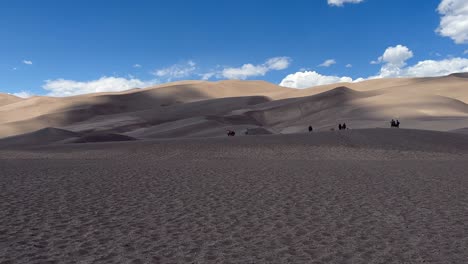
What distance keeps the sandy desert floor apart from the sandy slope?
32.7m

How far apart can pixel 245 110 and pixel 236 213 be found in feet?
259

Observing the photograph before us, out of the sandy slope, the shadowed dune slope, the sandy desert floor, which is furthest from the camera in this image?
the sandy slope

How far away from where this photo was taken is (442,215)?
959 centimetres

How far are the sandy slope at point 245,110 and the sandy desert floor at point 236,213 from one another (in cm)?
3272

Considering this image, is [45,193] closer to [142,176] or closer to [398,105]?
[142,176]

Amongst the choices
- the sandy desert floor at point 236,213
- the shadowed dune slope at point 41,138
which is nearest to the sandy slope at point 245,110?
the shadowed dune slope at point 41,138

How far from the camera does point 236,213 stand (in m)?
9.83

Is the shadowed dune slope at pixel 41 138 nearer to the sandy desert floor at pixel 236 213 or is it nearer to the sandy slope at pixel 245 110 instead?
the sandy slope at pixel 245 110

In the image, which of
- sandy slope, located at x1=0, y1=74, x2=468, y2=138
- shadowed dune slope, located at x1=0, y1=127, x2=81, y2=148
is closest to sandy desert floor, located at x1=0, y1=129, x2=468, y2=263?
sandy slope, located at x1=0, y1=74, x2=468, y2=138

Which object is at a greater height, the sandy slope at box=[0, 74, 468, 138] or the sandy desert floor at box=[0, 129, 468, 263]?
the sandy slope at box=[0, 74, 468, 138]

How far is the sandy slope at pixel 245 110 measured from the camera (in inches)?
2323

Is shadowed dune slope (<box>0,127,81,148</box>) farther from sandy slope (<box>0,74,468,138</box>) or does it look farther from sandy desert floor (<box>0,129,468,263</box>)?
sandy desert floor (<box>0,129,468,263</box>)

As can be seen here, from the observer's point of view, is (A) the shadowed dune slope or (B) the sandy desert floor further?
(A) the shadowed dune slope

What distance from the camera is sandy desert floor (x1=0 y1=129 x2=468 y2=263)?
691cm
